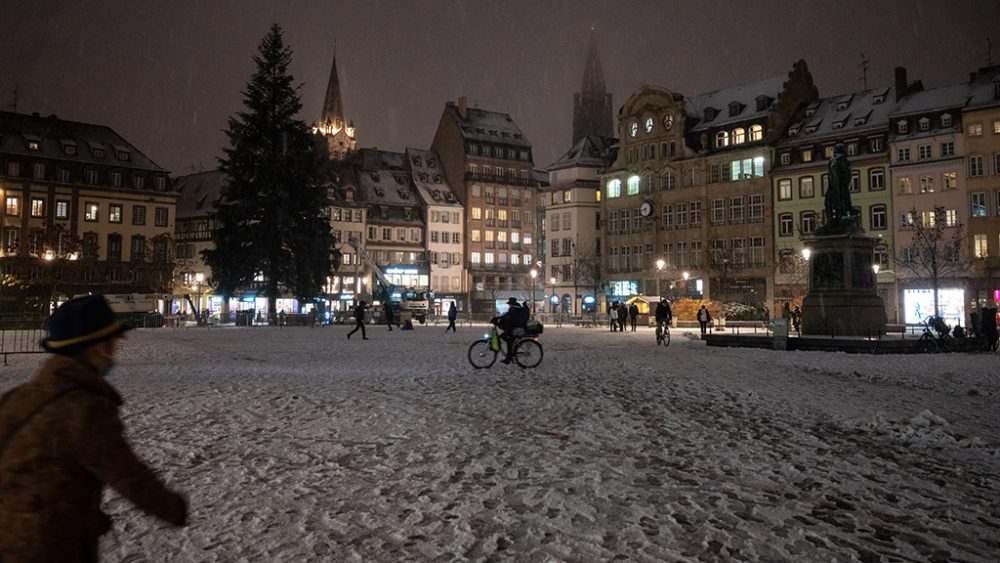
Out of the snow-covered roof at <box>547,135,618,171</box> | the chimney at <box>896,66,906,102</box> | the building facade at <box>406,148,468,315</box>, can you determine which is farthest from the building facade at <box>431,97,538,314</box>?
the chimney at <box>896,66,906,102</box>

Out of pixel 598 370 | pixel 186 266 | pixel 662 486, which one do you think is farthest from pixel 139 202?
pixel 662 486

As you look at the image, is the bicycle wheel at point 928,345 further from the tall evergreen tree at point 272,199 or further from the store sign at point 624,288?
the store sign at point 624,288

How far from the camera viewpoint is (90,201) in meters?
66.2

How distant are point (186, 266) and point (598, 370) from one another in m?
64.2

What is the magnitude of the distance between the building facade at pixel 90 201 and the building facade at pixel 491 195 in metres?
37.0

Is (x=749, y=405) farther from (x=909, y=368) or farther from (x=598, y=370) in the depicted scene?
(x=909, y=368)

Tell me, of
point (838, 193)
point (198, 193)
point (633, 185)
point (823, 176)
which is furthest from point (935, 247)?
point (198, 193)

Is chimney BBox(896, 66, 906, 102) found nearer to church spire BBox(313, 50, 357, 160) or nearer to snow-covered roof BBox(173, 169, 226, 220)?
snow-covered roof BBox(173, 169, 226, 220)

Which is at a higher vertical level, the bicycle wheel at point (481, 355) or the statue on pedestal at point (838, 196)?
the statue on pedestal at point (838, 196)

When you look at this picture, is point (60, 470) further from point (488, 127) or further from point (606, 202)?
point (488, 127)

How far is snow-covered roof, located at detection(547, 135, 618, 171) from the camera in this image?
8288 centimetres

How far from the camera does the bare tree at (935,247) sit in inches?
1875

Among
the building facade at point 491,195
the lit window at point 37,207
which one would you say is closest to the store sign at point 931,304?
the building facade at point 491,195

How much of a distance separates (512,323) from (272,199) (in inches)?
1412
